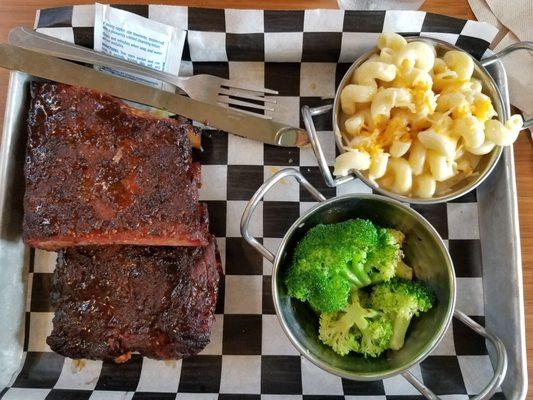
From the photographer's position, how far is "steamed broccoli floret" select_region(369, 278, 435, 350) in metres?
1.49

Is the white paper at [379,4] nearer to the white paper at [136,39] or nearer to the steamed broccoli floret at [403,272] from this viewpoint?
the white paper at [136,39]

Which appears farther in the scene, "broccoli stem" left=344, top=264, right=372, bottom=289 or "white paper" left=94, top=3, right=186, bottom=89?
"white paper" left=94, top=3, right=186, bottom=89

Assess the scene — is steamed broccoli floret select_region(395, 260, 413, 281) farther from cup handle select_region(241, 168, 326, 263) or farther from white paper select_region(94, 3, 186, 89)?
white paper select_region(94, 3, 186, 89)

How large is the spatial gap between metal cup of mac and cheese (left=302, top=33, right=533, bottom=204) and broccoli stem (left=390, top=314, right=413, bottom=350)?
0.39m

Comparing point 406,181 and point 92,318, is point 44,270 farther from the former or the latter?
point 406,181

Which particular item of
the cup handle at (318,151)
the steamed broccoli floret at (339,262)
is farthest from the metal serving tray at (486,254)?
the cup handle at (318,151)

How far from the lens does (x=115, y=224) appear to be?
5.10 ft

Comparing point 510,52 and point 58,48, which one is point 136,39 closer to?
point 58,48

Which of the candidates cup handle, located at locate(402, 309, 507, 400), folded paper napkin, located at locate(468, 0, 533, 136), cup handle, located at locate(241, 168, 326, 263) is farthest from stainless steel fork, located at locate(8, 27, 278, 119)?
cup handle, located at locate(402, 309, 507, 400)

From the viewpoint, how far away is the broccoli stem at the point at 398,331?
1.51m

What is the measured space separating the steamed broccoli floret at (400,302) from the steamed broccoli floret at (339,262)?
0.05 meters

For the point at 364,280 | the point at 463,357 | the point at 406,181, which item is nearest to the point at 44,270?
the point at 364,280

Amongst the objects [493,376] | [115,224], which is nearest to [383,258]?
[493,376]

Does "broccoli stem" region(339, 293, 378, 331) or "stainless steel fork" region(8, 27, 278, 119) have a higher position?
"stainless steel fork" region(8, 27, 278, 119)
